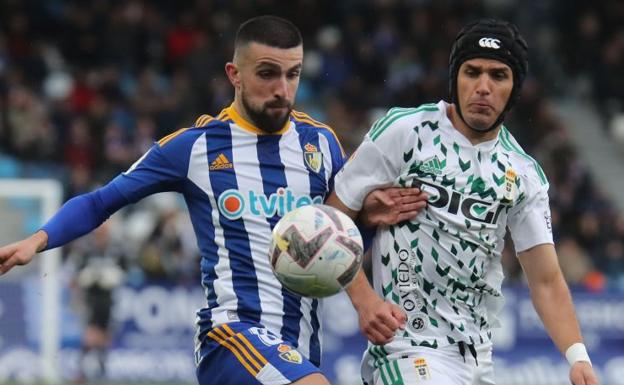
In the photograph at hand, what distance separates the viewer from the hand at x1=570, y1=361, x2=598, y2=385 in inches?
237

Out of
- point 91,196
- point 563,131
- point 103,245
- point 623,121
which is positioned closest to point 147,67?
point 103,245

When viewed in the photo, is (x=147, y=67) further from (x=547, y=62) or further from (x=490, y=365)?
(x=490, y=365)

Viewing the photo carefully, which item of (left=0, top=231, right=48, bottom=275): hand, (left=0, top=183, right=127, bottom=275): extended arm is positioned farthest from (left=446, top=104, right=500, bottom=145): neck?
(left=0, top=231, right=48, bottom=275): hand

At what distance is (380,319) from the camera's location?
5.81 meters

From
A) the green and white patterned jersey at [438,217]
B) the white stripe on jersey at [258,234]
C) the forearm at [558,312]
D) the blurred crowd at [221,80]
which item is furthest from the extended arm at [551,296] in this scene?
the blurred crowd at [221,80]

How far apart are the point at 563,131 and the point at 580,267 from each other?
156 inches

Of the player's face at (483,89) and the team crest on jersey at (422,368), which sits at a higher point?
the player's face at (483,89)

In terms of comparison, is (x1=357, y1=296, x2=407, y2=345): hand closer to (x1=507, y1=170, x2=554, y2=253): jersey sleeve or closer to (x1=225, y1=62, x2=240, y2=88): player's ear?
(x1=507, y1=170, x2=554, y2=253): jersey sleeve

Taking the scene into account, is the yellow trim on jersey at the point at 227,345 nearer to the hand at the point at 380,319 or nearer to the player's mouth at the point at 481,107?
the hand at the point at 380,319

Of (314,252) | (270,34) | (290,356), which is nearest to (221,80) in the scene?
(270,34)

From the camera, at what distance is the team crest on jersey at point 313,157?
6.38 m

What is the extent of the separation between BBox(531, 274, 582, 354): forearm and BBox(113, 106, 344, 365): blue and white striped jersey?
1120 millimetres

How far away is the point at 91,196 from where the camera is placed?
20.5 feet

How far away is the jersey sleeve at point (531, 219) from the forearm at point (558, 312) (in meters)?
0.22
